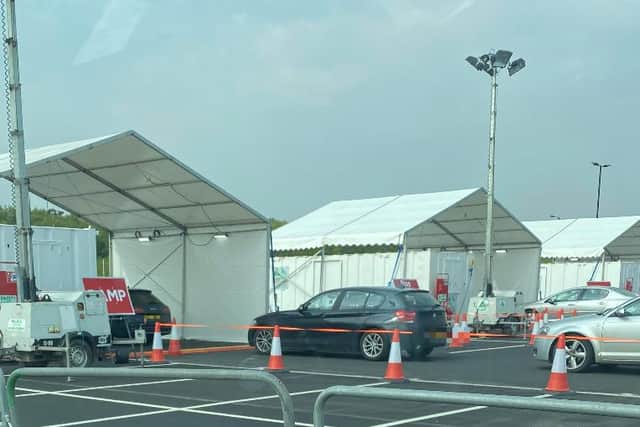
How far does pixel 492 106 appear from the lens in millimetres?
25625

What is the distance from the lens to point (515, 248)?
99.5ft

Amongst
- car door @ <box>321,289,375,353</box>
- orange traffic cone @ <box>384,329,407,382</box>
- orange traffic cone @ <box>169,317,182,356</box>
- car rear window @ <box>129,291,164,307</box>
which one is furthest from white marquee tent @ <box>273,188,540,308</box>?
orange traffic cone @ <box>384,329,407,382</box>

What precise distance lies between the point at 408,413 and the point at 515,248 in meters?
23.5

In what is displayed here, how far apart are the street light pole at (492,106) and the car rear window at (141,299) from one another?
433 inches

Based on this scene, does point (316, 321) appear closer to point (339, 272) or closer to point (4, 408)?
point (339, 272)

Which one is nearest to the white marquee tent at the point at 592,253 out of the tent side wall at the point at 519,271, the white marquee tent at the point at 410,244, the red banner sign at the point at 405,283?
the tent side wall at the point at 519,271

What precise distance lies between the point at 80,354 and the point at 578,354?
899cm

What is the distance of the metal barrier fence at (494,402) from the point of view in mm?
3182

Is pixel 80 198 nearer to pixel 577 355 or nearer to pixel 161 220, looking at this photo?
pixel 161 220

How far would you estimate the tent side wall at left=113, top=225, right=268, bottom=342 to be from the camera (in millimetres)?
20875

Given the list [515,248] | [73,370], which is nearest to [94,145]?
[73,370]

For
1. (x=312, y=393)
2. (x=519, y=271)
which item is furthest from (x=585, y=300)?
(x=312, y=393)

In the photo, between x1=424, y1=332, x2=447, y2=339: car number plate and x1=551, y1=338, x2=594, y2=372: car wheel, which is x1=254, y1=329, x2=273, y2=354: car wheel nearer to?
x1=424, y1=332, x2=447, y2=339: car number plate

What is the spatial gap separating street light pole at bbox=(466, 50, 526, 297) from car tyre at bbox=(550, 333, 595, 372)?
33.9ft
